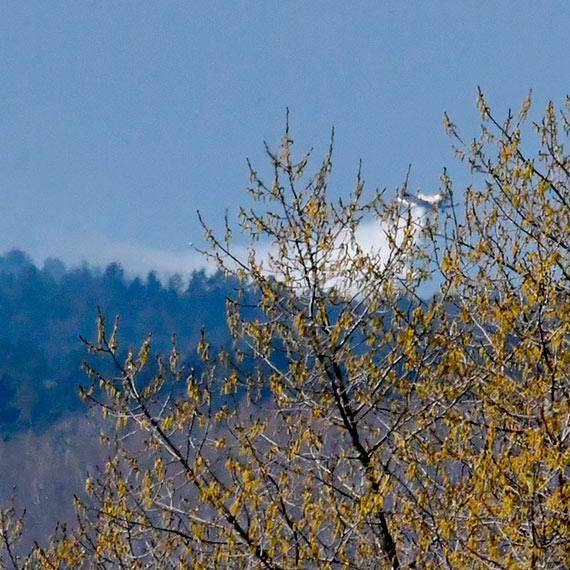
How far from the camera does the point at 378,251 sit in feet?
30.9

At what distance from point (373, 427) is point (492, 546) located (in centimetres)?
330

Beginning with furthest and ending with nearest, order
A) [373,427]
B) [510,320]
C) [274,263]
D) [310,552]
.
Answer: [373,427], [274,263], [310,552], [510,320]

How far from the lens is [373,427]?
10.1 m

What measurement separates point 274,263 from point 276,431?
6.18 feet

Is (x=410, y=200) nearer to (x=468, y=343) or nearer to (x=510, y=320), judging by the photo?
(x=468, y=343)

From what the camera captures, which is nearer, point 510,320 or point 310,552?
point 510,320

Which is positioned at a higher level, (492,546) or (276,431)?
(276,431)

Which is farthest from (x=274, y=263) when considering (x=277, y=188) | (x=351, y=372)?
(x=351, y=372)

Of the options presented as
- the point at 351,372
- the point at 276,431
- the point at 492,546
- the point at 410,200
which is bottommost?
the point at 492,546

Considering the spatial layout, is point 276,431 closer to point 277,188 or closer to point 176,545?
point 176,545

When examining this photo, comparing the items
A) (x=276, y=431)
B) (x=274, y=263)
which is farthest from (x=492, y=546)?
(x=274, y=263)

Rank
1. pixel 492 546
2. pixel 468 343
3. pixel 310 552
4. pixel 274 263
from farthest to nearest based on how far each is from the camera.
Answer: pixel 274 263, pixel 468 343, pixel 310 552, pixel 492 546

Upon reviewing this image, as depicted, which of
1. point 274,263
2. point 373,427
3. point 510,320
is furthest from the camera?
point 373,427

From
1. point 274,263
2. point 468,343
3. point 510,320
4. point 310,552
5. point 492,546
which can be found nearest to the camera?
point 492,546
